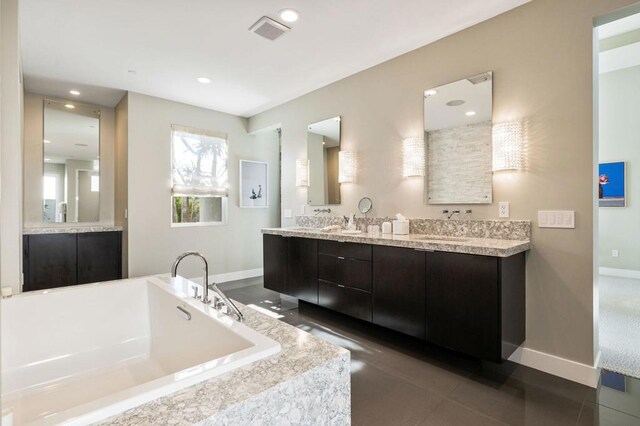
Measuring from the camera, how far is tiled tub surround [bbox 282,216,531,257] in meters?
2.14

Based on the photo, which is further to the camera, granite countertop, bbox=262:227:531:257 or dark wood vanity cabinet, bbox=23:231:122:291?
dark wood vanity cabinet, bbox=23:231:122:291

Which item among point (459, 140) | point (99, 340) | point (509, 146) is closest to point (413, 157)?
point (459, 140)

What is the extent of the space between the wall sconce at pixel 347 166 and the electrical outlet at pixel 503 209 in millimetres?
1533

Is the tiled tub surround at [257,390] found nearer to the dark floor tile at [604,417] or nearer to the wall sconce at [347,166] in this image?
the dark floor tile at [604,417]

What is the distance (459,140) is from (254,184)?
358 cm

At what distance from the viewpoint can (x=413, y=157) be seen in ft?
9.94

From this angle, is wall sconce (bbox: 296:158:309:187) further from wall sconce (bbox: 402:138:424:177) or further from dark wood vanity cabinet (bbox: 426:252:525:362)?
dark wood vanity cabinet (bbox: 426:252:525:362)

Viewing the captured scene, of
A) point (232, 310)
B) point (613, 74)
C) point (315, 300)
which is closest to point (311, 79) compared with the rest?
point (315, 300)

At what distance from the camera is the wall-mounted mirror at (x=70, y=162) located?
4.31 metres

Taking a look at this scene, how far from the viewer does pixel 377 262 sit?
2.71 metres

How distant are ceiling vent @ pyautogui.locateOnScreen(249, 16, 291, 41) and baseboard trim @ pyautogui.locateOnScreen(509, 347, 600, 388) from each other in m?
3.11

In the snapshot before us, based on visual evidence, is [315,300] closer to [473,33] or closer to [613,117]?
[473,33]

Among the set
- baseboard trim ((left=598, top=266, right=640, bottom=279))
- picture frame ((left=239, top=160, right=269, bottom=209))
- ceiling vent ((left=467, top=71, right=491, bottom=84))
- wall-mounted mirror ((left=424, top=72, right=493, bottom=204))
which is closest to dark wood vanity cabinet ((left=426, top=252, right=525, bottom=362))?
wall-mounted mirror ((left=424, top=72, right=493, bottom=204))

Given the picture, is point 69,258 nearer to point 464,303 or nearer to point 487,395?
point 464,303
